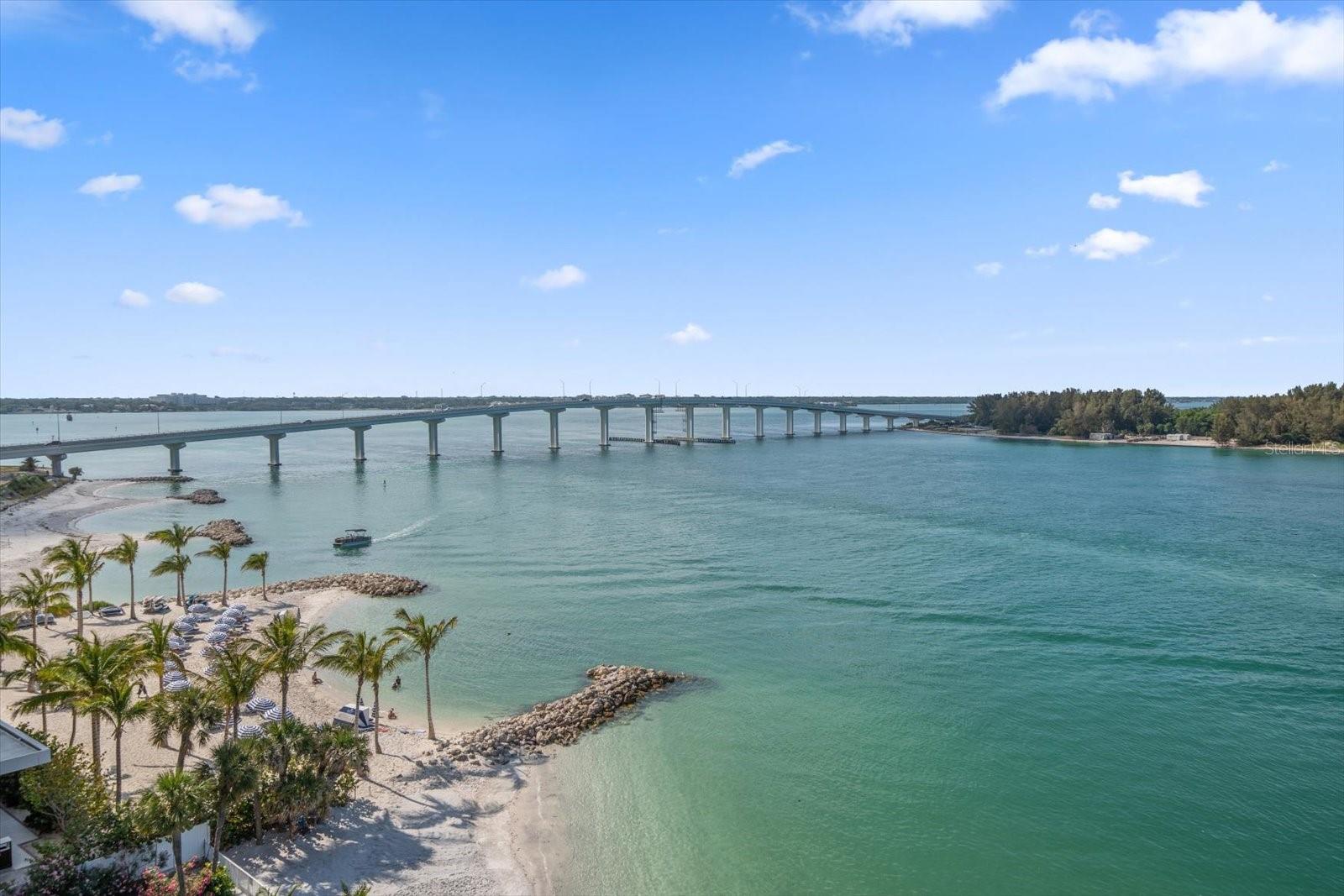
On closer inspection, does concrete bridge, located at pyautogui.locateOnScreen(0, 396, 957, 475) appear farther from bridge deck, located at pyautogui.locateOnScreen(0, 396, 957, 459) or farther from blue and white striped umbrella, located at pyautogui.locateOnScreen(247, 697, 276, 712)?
blue and white striped umbrella, located at pyautogui.locateOnScreen(247, 697, 276, 712)

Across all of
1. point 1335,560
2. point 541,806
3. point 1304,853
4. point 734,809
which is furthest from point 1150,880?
point 1335,560

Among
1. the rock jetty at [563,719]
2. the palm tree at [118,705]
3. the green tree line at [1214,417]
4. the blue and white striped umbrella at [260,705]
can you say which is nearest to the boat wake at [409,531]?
the rock jetty at [563,719]

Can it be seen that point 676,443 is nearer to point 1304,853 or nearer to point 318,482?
point 318,482

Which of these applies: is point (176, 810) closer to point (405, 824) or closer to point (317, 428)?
point (405, 824)

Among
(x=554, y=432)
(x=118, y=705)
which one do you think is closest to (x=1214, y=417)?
(x=554, y=432)

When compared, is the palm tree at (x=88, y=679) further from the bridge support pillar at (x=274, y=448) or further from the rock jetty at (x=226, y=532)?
the bridge support pillar at (x=274, y=448)
